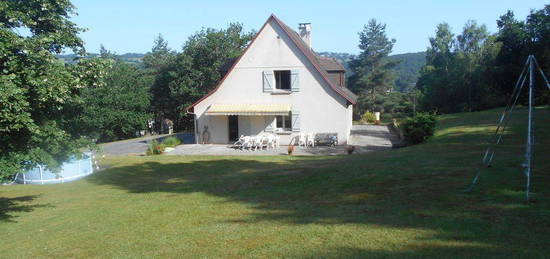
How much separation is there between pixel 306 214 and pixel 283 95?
708 inches

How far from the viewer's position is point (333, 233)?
24.2 feet

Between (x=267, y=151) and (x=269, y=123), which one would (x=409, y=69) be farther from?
(x=267, y=151)

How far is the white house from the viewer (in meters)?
25.7

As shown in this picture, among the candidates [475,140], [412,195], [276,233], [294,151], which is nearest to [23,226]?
[276,233]

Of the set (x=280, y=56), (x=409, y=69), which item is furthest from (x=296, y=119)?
(x=409, y=69)

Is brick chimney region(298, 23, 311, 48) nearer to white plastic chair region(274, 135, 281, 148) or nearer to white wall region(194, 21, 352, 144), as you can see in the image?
white wall region(194, 21, 352, 144)

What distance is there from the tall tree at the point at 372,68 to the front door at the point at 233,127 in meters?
43.7

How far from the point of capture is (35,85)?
8305 mm

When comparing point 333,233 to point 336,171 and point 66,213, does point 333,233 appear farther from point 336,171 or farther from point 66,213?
point 66,213

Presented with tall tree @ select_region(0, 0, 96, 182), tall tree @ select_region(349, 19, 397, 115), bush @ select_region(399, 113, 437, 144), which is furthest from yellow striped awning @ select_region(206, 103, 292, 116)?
tall tree @ select_region(349, 19, 397, 115)

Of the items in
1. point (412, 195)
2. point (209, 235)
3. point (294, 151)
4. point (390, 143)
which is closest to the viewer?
point (209, 235)

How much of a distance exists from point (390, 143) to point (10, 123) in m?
20.9

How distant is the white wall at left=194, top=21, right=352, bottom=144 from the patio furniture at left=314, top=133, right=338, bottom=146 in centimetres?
59

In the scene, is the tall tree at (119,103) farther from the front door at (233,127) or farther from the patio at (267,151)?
the patio at (267,151)
